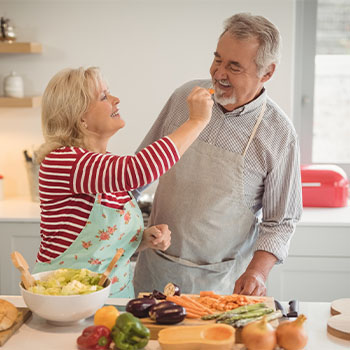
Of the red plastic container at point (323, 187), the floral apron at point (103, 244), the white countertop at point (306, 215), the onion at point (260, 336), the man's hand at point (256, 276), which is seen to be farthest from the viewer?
the red plastic container at point (323, 187)

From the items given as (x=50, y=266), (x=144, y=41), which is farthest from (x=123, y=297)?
(x=144, y=41)

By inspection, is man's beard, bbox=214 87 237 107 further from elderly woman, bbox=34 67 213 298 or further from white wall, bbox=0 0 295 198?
white wall, bbox=0 0 295 198

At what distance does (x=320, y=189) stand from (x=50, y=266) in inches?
71.1

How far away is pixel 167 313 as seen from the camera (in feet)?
4.67

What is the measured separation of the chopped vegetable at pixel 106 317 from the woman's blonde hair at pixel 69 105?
52 cm

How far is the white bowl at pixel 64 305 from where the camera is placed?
54.9 inches

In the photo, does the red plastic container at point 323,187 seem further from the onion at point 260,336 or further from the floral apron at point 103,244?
A: the onion at point 260,336

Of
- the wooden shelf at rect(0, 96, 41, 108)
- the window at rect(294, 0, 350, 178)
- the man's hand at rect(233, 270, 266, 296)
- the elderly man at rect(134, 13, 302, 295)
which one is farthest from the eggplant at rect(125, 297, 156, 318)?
the window at rect(294, 0, 350, 178)

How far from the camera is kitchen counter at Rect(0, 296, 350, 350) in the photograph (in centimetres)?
138

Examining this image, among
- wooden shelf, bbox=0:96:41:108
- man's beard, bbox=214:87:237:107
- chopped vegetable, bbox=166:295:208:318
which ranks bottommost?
chopped vegetable, bbox=166:295:208:318

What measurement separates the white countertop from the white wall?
0.58 m

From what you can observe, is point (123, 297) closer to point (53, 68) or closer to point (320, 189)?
point (320, 189)

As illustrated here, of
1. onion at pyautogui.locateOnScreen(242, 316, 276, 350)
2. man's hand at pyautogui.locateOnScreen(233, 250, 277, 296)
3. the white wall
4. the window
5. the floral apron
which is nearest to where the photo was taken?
onion at pyautogui.locateOnScreen(242, 316, 276, 350)

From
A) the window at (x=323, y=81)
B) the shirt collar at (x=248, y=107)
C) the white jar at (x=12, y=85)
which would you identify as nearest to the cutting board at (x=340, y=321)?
the shirt collar at (x=248, y=107)
